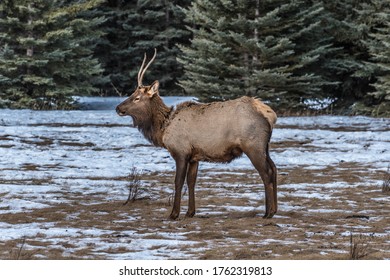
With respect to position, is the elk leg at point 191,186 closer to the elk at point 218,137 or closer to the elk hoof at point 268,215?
the elk at point 218,137

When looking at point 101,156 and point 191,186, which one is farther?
point 101,156

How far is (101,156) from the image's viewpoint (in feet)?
53.1

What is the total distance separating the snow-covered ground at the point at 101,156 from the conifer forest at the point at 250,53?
296 centimetres

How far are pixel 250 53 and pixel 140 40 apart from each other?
14.6m

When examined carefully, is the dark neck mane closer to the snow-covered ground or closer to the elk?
the elk

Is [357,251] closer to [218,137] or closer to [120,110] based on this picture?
[218,137]

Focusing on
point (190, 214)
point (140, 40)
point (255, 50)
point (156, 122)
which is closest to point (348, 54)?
point (255, 50)

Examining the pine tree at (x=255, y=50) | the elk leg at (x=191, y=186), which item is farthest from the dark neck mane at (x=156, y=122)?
the pine tree at (x=255, y=50)

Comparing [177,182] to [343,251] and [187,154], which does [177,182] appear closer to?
[187,154]

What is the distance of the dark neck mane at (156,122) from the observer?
10469mm

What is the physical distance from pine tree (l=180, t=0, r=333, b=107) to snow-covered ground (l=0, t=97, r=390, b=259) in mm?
2681

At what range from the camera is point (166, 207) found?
10586mm
